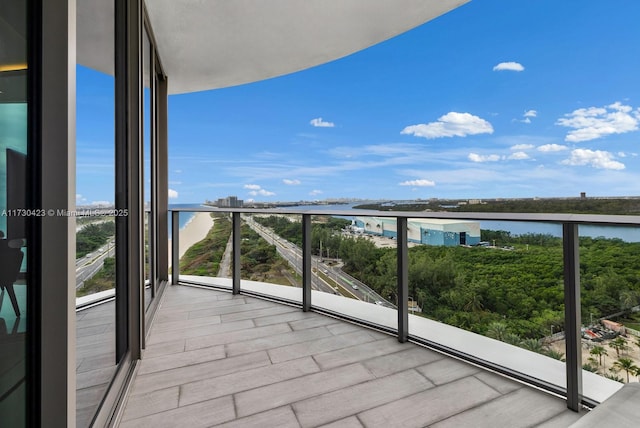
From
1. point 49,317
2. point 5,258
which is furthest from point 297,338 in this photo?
point 5,258

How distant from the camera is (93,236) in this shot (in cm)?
113

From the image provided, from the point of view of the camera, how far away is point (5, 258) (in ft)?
1.90

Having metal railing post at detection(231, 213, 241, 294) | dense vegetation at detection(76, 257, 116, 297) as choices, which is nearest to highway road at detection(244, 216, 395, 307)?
metal railing post at detection(231, 213, 241, 294)

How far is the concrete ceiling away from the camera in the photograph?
7.48 feet

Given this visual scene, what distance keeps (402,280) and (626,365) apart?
113 cm

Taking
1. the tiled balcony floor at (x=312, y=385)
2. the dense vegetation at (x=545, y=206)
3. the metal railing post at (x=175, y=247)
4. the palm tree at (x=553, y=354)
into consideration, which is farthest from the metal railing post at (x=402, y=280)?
the metal railing post at (x=175, y=247)

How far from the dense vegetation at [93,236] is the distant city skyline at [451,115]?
14.4 feet

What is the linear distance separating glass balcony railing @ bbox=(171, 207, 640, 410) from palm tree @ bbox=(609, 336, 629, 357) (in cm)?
1

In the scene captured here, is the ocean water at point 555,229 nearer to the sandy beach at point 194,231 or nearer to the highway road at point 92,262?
the highway road at point 92,262

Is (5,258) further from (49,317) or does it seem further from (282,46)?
(282,46)

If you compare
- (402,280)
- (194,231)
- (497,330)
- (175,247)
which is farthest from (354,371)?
(175,247)

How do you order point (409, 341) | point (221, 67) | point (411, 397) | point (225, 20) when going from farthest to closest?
point (221, 67) < point (225, 20) < point (409, 341) < point (411, 397)

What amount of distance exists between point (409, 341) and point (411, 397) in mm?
635

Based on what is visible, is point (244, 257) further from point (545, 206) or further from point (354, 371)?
point (545, 206)
